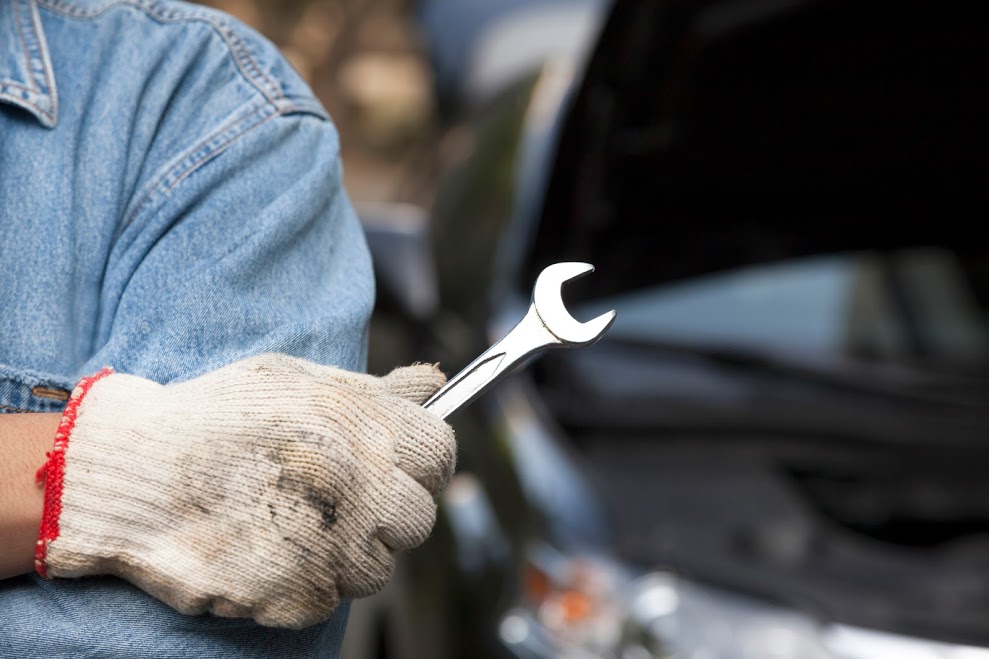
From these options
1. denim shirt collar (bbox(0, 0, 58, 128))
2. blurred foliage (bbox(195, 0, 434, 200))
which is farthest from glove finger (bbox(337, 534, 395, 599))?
blurred foliage (bbox(195, 0, 434, 200))

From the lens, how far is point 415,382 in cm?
100

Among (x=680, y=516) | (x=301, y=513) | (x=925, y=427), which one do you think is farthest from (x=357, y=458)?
(x=925, y=427)

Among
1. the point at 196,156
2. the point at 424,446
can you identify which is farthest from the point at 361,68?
the point at 424,446

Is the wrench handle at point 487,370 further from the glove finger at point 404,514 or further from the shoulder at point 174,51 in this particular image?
the shoulder at point 174,51

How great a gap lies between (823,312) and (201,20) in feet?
6.33

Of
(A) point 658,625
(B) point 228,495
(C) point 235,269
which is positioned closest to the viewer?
(B) point 228,495

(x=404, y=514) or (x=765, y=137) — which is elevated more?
(x=404, y=514)

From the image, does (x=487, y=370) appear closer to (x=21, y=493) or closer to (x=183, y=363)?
(x=183, y=363)

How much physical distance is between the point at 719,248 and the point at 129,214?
6.61ft

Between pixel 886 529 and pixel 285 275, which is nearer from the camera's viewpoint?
pixel 285 275

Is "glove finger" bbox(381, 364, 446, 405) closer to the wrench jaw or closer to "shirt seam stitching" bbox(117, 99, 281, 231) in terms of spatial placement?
the wrench jaw

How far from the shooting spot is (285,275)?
40.2 inches

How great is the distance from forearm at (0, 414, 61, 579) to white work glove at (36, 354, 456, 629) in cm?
1

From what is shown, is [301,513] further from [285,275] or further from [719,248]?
[719,248]
